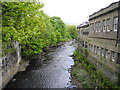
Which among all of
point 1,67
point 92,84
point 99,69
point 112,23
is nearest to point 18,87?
point 1,67

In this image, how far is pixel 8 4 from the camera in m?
6.71

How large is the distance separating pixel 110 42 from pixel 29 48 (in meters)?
14.4

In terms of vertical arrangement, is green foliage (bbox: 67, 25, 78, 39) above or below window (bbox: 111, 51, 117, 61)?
above

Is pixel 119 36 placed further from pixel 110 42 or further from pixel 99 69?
pixel 99 69

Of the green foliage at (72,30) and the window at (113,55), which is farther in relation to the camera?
the green foliage at (72,30)

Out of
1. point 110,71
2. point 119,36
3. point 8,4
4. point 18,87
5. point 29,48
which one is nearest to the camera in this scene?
point 8,4

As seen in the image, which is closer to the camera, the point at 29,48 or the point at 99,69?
the point at 99,69

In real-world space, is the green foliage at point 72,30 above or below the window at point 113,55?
above

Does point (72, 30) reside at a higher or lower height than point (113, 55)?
higher

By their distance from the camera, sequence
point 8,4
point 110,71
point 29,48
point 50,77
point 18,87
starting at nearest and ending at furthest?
point 8,4 < point 110,71 < point 18,87 < point 50,77 < point 29,48

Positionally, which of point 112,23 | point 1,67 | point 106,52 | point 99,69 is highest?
point 112,23

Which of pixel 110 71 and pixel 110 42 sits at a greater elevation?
pixel 110 42

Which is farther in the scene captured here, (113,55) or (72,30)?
(72,30)

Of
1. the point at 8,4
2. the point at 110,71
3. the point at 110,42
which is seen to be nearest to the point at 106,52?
the point at 110,42
